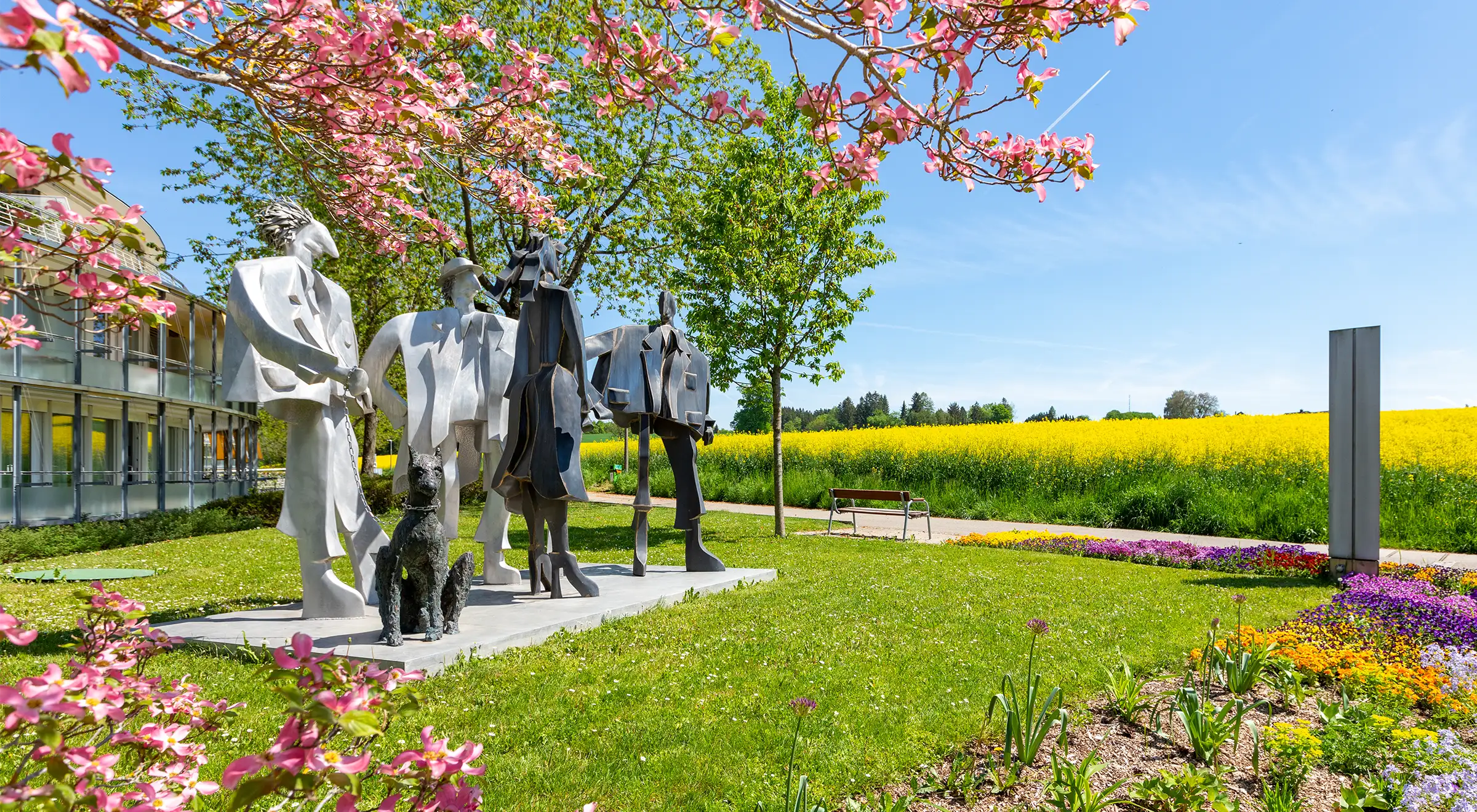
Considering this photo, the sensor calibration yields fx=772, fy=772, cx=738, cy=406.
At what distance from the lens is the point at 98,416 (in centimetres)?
1831

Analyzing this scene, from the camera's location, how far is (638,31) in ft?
9.27

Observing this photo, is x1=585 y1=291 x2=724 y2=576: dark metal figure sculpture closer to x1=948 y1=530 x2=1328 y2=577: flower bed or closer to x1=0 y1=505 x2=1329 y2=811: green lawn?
x1=0 y1=505 x2=1329 y2=811: green lawn

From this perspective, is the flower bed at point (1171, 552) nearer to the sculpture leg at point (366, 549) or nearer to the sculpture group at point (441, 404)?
the sculpture group at point (441, 404)

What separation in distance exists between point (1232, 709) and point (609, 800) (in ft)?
11.4

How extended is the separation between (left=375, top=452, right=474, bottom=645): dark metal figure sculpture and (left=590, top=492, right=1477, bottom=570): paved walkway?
10452 mm

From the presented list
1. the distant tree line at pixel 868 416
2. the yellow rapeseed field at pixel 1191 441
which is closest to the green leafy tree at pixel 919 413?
the distant tree line at pixel 868 416

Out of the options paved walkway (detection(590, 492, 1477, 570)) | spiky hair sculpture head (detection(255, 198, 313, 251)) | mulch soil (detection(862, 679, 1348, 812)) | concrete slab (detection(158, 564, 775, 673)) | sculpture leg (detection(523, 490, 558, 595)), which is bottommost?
paved walkway (detection(590, 492, 1477, 570))

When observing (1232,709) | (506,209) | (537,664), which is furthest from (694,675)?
(506,209)

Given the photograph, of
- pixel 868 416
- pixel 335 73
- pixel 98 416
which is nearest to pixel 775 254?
pixel 335 73

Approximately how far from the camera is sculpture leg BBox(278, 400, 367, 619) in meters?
5.51

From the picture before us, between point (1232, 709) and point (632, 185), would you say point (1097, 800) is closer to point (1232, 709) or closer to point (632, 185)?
point (1232, 709)

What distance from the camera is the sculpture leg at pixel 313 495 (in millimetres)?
5512

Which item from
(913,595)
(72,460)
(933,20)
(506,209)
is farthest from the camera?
(72,460)

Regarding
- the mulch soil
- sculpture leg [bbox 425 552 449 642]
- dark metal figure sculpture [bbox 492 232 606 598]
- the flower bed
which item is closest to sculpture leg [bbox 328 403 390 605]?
sculpture leg [bbox 425 552 449 642]
